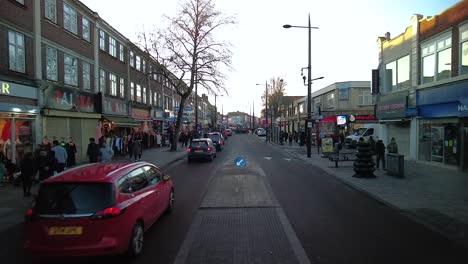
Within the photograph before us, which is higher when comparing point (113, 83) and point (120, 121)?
point (113, 83)

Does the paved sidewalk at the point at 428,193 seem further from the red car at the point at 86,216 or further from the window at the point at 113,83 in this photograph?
the window at the point at 113,83

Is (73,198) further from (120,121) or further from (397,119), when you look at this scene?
(120,121)

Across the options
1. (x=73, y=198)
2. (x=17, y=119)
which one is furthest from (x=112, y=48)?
(x=73, y=198)

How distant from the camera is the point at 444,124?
1711cm

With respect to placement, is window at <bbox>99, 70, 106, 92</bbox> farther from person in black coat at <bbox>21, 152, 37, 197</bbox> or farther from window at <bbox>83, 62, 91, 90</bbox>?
person in black coat at <bbox>21, 152, 37, 197</bbox>

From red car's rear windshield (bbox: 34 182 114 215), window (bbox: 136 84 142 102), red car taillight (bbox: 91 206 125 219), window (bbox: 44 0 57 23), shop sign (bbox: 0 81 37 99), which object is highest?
window (bbox: 44 0 57 23)

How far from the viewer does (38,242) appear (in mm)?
5043

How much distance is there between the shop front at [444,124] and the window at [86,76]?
63.3ft

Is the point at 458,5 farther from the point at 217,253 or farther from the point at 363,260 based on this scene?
the point at 217,253

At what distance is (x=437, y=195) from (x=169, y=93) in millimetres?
40798

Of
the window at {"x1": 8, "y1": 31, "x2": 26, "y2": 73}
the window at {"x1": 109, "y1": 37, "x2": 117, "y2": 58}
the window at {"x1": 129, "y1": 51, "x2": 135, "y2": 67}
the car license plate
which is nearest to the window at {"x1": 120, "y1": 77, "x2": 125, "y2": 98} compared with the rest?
the window at {"x1": 109, "y1": 37, "x2": 117, "y2": 58}

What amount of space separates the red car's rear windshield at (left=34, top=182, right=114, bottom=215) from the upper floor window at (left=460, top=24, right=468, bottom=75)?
16.2 meters

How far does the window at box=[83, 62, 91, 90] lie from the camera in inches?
848

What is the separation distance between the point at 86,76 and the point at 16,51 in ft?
24.3
